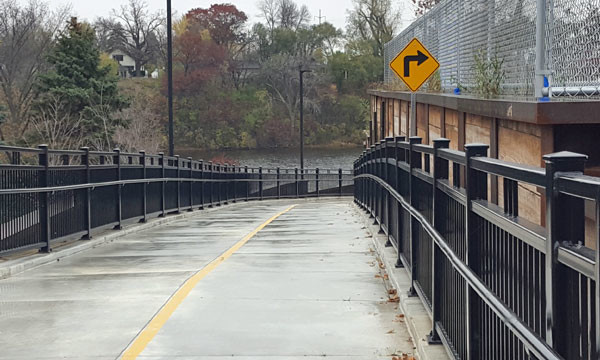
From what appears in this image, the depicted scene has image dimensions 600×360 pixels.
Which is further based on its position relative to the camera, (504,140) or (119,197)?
(119,197)

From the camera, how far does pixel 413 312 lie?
7.57 meters

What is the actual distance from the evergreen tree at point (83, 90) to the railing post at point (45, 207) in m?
38.1

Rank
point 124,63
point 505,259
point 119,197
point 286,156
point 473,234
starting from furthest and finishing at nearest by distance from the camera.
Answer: point 124,63 → point 286,156 → point 119,197 → point 473,234 → point 505,259

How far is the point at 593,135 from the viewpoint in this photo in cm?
652

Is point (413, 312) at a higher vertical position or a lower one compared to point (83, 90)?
lower

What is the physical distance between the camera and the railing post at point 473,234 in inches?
205

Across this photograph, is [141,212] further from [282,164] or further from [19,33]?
[282,164]

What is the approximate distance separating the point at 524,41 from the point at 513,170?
4.90 m

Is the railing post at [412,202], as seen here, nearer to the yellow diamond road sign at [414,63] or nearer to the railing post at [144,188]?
the yellow diamond road sign at [414,63]

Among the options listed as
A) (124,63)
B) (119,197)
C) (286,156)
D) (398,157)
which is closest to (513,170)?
(398,157)

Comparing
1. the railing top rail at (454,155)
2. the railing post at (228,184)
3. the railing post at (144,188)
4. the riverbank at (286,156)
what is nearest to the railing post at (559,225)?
the railing top rail at (454,155)

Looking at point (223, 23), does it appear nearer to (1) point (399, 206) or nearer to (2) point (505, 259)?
(1) point (399, 206)

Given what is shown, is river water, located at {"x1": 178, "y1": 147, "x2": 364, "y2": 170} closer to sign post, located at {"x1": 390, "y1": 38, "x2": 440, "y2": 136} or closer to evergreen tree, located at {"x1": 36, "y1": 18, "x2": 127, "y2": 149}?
evergreen tree, located at {"x1": 36, "y1": 18, "x2": 127, "y2": 149}

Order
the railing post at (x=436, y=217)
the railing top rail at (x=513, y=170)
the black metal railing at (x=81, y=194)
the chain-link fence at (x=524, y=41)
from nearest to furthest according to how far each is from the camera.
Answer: the railing top rail at (x=513, y=170)
the railing post at (x=436, y=217)
the chain-link fence at (x=524, y=41)
the black metal railing at (x=81, y=194)
